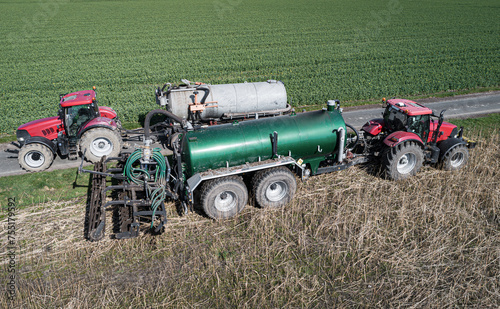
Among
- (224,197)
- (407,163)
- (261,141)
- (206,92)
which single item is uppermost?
(206,92)

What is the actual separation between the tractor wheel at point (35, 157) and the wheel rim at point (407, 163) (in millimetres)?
12420

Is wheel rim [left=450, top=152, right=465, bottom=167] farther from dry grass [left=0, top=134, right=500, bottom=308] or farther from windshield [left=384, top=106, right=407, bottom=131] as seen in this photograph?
windshield [left=384, top=106, right=407, bottom=131]

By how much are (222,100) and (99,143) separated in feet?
16.8

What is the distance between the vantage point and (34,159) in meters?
13.5

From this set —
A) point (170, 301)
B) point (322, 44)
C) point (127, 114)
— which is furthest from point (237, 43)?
point (170, 301)

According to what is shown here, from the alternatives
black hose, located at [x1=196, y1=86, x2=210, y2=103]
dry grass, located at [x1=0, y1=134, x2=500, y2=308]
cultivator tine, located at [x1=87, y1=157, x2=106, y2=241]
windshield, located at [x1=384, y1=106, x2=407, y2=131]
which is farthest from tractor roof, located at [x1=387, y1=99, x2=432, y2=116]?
cultivator tine, located at [x1=87, y1=157, x2=106, y2=241]

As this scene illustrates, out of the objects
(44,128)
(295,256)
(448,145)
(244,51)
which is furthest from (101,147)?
(244,51)

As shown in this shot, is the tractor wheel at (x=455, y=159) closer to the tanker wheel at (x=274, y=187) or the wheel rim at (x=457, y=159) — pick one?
the wheel rim at (x=457, y=159)

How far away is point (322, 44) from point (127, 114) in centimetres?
2189

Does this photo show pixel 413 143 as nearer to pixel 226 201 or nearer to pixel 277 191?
pixel 277 191

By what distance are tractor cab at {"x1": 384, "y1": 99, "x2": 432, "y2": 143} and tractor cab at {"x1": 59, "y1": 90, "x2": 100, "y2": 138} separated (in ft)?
36.0

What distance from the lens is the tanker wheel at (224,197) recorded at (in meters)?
10.2


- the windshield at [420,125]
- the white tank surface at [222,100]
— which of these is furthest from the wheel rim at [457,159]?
the white tank surface at [222,100]

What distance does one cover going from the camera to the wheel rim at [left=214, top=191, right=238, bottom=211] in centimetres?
1056
